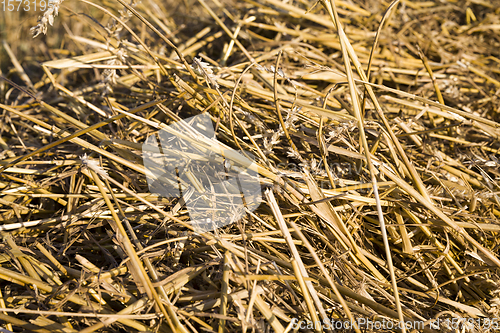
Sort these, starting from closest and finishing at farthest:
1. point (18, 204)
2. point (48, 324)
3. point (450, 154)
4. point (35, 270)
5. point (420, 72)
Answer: point (48, 324) < point (35, 270) < point (18, 204) < point (450, 154) < point (420, 72)

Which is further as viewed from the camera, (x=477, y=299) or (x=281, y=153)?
(x=281, y=153)

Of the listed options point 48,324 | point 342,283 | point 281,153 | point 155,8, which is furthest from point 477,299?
point 155,8

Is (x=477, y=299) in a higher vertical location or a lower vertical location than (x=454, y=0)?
lower

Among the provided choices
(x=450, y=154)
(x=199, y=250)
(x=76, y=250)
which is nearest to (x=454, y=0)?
(x=450, y=154)

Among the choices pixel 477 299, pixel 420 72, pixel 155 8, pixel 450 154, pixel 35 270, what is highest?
pixel 155 8

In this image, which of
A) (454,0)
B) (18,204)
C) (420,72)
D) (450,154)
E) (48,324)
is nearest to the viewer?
(48,324)

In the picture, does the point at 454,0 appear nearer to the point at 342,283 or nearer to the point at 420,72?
the point at 420,72
